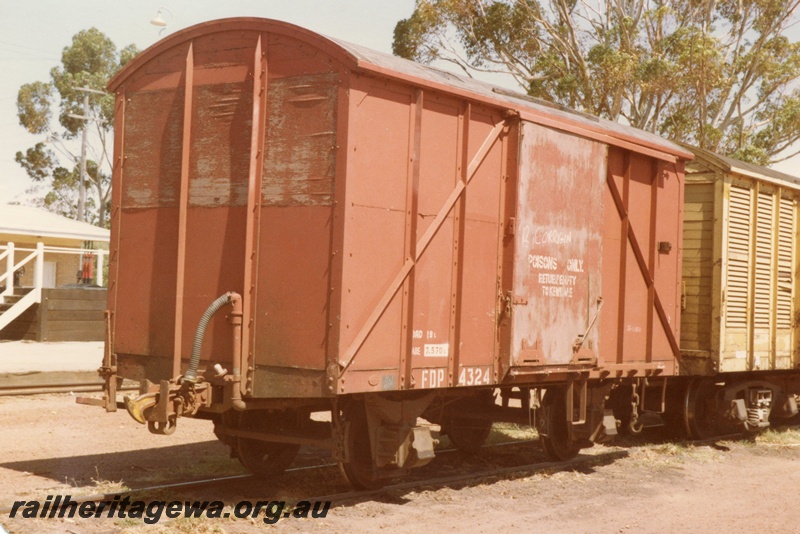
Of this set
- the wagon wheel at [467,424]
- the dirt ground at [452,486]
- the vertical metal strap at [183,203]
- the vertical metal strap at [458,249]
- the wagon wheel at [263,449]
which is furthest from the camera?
the wagon wheel at [467,424]

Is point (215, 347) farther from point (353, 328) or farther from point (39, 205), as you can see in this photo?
point (39, 205)

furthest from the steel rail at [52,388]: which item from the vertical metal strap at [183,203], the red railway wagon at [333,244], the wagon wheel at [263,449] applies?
the vertical metal strap at [183,203]

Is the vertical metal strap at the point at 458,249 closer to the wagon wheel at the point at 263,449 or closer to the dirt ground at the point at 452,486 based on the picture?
the dirt ground at the point at 452,486

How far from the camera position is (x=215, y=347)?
7.64 meters

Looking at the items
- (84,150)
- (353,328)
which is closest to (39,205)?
(84,150)

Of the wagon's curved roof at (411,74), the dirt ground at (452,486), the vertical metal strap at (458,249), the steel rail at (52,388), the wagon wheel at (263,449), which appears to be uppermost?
the wagon's curved roof at (411,74)

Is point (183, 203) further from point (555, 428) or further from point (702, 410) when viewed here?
point (702, 410)

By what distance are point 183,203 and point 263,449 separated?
2.58m

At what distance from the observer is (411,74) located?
299 inches

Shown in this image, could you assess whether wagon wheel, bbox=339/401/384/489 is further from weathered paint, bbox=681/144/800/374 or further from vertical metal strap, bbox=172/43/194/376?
weathered paint, bbox=681/144/800/374

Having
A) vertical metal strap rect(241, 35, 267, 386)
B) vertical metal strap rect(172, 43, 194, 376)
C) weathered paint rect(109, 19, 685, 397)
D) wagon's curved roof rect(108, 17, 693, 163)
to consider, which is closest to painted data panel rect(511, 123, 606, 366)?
weathered paint rect(109, 19, 685, 397)

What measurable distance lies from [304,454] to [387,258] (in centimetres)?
393

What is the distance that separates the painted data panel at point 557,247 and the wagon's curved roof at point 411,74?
0.58ft

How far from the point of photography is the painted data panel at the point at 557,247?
28.3 feet
